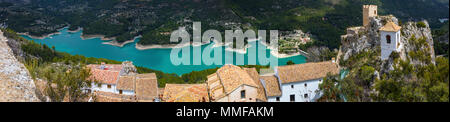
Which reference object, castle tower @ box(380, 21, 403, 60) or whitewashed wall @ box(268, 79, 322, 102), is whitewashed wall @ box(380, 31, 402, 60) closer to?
castle tower @ box(380, 21, 403, 60)

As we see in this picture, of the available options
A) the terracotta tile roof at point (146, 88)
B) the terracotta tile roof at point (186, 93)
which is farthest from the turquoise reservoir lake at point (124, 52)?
the terracotta tile roof at point (186, 93)

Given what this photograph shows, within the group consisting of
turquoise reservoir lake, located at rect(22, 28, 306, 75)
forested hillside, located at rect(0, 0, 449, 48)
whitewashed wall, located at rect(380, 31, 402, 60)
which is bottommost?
turquoise reservoir lake, located at rect(22, 28, 306, 75)

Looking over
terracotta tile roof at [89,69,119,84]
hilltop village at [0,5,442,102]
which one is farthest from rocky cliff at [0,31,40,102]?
terracotta tile roof at [89,69,119,84]

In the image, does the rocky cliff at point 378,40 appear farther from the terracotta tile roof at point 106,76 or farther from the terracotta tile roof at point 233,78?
the terracotta tile roof at point 106,76

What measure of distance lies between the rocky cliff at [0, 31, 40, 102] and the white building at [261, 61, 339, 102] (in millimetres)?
10515

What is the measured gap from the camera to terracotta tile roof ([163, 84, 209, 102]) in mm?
18766

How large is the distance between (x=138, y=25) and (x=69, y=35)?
17633mm

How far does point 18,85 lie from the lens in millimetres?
14469

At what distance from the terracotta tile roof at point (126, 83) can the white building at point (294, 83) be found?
8.35 m

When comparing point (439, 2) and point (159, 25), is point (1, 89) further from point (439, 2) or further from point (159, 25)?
point (159, 25)

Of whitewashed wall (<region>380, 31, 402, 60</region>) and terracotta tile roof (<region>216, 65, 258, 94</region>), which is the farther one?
terracotta tile roof (<region>216, 65, 258, 94</region>)

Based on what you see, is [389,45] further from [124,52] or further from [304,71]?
[124,52]

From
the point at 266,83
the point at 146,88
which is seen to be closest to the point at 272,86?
the point at 266,83

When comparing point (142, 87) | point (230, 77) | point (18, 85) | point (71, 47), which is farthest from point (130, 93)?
point (71, 47)
